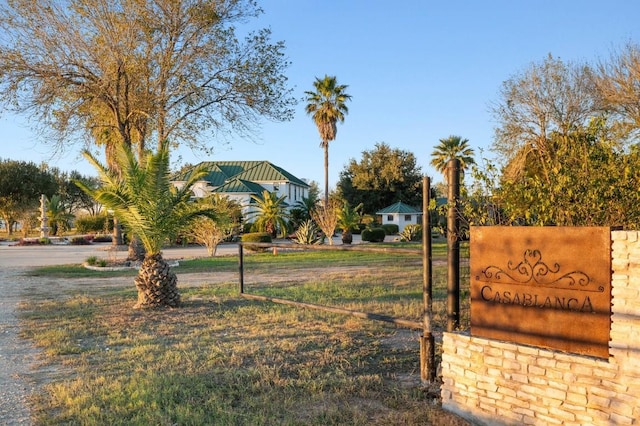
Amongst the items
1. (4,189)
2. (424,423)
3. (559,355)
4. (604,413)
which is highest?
(4,189)

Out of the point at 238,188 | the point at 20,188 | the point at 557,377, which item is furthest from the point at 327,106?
the point at 557,377

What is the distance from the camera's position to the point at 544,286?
3734mm

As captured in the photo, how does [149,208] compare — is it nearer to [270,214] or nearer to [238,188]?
[270,214]

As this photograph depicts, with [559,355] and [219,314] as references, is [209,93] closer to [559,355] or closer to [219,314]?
[219,314]

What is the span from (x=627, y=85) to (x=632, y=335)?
22263 mm

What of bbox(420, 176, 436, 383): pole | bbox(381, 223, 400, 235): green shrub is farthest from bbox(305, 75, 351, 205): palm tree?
bbox(420, 176, 436, 383): pole

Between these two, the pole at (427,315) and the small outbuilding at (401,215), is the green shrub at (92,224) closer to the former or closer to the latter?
the small outbuilding at (401,215)

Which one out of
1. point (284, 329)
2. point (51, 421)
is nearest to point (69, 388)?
point (51, 421)

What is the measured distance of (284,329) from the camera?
7.21 m

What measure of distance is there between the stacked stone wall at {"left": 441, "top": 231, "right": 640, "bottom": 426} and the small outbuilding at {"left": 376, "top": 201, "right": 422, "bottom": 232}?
45307mm

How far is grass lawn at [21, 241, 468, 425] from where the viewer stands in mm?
4090

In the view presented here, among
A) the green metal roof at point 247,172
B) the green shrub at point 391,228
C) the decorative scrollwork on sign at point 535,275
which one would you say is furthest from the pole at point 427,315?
the green metal roof at point 247,172

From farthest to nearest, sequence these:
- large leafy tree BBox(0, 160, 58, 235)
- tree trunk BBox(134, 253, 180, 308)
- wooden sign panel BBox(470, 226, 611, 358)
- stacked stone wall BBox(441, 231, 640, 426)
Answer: large leafy tree BBox(0, 160, 58, 235) < tree trunk BBox(134, 253, 180, 308) < wooden sign panel BBox(470, 226, 611, 358) < stacked stone wall BBox(441, 231, 640, 426)

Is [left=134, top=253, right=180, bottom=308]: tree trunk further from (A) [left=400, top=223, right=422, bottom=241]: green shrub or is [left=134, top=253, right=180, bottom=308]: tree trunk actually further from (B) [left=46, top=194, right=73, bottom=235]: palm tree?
(B) [left=46, top=194, right=73, bottom=235]: palm tree
